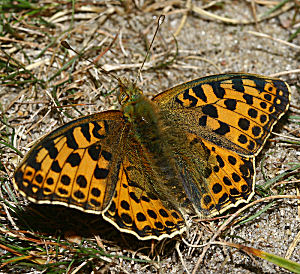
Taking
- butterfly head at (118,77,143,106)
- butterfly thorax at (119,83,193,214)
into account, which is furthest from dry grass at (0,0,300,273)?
butterfly head at (118,77,143,106)

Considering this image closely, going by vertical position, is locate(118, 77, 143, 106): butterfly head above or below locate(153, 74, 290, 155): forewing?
above

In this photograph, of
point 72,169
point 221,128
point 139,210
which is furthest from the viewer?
point 221,128

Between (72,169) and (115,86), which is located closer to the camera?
(72,169)

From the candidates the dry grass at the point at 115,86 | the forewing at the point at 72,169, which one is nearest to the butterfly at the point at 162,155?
the forewing at the point at 72,169

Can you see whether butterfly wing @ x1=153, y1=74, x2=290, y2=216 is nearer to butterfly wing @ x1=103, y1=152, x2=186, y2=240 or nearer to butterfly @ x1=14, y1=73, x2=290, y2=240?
butterfly @ x1=14, y1=73, x2=290, y2=240

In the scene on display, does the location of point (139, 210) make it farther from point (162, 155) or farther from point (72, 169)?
point (72, 169)

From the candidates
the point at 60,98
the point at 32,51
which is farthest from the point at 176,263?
the point at 32,51

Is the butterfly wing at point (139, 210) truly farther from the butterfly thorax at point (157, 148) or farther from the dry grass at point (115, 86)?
the dry grass at point (115, 86)

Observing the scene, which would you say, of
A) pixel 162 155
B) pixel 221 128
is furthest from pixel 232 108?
pixel 162 155
